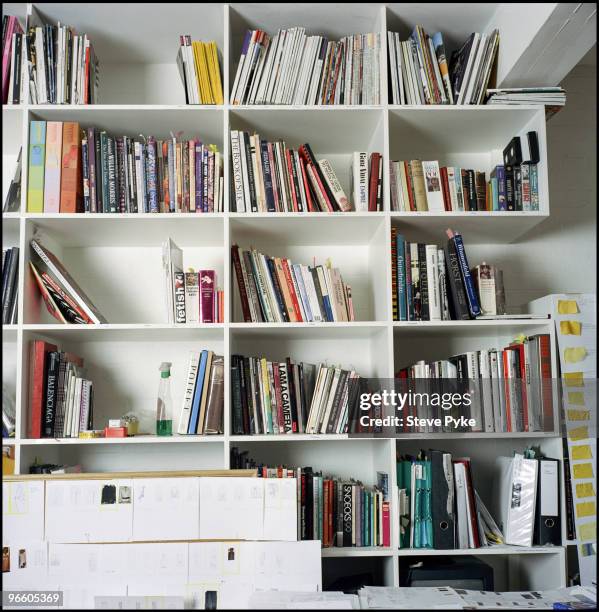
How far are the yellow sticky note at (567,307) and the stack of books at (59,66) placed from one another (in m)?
1.71

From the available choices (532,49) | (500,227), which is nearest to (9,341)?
(500,227)

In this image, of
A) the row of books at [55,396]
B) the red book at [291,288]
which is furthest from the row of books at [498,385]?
the row of books at [55,396]

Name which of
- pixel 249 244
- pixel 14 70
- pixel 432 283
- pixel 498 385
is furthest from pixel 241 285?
pixel 14 70

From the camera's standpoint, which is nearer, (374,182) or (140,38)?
(374,182)

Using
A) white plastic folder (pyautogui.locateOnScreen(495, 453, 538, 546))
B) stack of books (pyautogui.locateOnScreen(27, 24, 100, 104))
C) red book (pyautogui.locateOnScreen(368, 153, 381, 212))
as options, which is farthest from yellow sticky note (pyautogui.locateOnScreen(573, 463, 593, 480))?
stack of books (pyautogui.locateOnScreen(27, 24, 100, 104))

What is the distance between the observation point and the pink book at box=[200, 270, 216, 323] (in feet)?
7.72

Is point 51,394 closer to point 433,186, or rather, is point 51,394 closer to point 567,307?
point 433,186

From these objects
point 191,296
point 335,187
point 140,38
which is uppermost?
point 140,38

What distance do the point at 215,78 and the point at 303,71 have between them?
30cm

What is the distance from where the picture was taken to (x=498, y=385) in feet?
7.78

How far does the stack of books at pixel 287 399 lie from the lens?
235 centimetres

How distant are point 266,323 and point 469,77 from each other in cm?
110

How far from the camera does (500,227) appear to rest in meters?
2.52

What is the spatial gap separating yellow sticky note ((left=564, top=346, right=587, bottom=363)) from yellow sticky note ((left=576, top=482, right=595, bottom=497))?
40 cm
